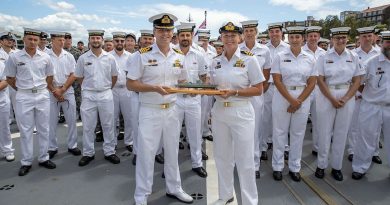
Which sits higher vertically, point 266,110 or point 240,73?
point 240,73

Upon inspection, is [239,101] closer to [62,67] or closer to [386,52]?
[386,52]

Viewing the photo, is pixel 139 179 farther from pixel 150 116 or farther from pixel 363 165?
pixel 363 165

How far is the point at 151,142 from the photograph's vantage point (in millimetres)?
3287

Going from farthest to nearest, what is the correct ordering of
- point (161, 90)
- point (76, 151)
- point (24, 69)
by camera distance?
1. point (76, 151)
2. point (24, 69)
3. point (161, 90)

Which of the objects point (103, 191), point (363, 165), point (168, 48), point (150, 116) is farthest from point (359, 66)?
point (103, 191)

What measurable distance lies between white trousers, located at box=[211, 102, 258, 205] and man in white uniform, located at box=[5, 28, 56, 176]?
9.50 ft

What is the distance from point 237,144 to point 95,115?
109 inches

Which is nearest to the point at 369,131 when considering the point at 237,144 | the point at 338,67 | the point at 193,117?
the point at 338,67

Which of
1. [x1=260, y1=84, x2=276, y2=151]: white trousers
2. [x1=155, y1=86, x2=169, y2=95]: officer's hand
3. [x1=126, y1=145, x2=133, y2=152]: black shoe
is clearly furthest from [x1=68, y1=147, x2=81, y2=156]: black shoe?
[x1=260, y1=84, x2=276, y2=151]: white trousers

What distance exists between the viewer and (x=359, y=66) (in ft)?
13.8

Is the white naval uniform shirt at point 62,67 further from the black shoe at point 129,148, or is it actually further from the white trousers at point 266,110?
the white trousers at point 266,110

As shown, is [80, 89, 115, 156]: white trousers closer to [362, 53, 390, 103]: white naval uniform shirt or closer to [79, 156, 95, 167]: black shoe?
[79, 156, 95, 167]: black shoe

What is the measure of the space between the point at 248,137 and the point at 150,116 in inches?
42.8

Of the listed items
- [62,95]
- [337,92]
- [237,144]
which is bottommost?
[237,144]
